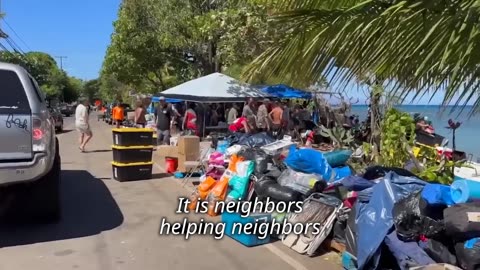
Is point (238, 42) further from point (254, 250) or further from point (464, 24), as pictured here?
point (464, 24)

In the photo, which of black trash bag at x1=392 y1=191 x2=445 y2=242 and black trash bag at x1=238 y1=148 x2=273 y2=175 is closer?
black trash bag at x1=392 y1=191 x2=445 y2=242

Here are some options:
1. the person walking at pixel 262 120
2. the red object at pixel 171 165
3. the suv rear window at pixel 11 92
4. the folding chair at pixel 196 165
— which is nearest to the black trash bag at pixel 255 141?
the folding chair at pixel 196 165

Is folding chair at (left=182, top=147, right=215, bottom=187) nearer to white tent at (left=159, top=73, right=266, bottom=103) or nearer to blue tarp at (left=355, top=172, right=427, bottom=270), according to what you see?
blue tarp at (left=355, top=172, right=427, bottom=270)

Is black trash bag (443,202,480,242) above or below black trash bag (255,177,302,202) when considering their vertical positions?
above

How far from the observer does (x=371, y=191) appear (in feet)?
17.0

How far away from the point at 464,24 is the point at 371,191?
2.80m

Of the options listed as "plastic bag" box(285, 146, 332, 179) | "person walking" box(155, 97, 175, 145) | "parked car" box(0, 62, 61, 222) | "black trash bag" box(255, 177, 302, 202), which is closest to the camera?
"parked car" box(0, 62, 61, 222)

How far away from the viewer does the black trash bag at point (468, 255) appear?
12.5 ft

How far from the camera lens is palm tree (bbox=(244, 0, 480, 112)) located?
270 centimetres

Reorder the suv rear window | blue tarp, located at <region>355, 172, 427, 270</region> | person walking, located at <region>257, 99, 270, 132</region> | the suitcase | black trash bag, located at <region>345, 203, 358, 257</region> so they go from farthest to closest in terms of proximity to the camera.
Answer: person walking, located at <region>257, 99, 270, 132</region>, the suv rear window, the suitcase, black trash bag, located at <region>345, 203, 358, 257</region>, blue tarp, located at <region>355, 172, 427, 270</region>

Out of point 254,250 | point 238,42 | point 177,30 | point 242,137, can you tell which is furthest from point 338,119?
point 254,250

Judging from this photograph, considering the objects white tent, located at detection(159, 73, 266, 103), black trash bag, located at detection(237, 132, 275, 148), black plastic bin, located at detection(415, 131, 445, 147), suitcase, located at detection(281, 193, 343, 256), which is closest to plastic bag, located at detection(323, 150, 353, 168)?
suitcase, located at detection(281, 193, 343, 256)

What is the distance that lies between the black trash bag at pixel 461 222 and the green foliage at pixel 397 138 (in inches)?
142

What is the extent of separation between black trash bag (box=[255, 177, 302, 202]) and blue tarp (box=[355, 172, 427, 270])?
1056 mm
